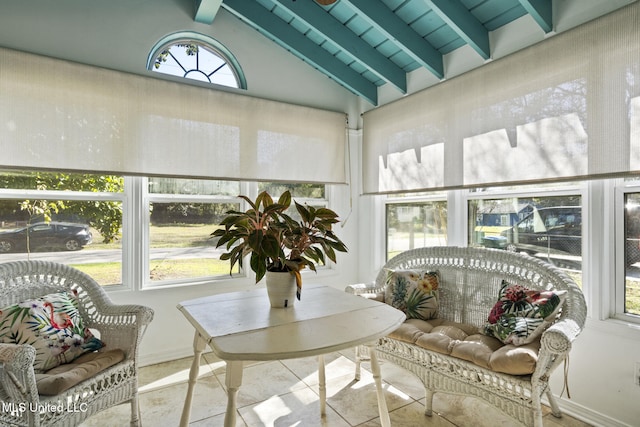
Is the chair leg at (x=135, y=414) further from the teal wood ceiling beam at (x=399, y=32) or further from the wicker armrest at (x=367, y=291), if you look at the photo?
the teal wood ceiling beam at (x=399, y=32)

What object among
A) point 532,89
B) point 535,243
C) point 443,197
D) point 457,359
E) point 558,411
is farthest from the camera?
point 443,197

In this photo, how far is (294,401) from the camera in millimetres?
2299

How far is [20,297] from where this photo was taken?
2025 mm

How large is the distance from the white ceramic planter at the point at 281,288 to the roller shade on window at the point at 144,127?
1664 millimetres

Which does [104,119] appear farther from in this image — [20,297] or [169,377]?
[169,377]

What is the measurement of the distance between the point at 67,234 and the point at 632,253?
12.6 ft

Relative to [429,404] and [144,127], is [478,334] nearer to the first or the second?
[429,404]

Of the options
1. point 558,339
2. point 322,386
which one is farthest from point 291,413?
point 558,339

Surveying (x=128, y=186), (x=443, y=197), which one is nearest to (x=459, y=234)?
(x=443, y=197)

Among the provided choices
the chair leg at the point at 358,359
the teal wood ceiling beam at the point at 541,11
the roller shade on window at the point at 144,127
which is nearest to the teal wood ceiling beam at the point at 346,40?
the roller shade on window at the point at 144,127

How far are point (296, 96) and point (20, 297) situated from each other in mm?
2712

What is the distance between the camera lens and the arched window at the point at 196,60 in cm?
298

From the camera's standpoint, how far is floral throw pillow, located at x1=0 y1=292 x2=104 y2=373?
1735 millimetres

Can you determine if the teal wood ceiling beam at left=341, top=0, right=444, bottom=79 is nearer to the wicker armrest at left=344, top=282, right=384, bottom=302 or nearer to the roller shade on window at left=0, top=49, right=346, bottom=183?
the roller shade on window at left=0, top=49, right=346, bottom=183
